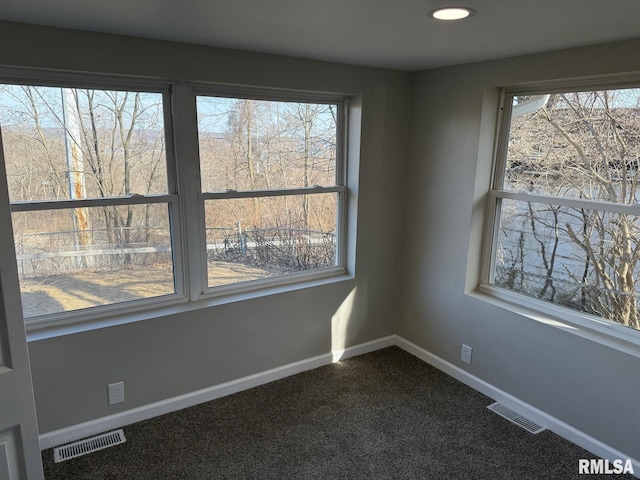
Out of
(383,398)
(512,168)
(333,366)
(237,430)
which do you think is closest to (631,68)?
(512,168)

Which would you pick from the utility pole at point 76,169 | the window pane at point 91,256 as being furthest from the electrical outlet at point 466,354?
the utility pole at point 76,169

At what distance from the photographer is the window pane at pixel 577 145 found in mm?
2234

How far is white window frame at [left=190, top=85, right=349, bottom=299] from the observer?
2.66 meters

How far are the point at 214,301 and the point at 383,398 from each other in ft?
4.18

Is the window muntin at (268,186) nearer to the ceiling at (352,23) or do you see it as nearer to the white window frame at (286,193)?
the white window frame at (286,193)

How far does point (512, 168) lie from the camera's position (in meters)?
2.77

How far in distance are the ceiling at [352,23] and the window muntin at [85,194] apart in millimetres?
400

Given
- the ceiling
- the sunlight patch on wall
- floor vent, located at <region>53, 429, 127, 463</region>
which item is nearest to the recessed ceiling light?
the ceiling

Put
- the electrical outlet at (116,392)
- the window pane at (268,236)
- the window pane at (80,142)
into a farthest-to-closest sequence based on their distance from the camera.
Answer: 1. the window pane at (268,236)
2. the electrical outlet at (116,392)
3. the window pane at (80,142)

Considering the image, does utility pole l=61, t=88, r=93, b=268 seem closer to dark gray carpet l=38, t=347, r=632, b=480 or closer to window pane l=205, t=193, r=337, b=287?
window pane l=205, t=193, r=337, b=287

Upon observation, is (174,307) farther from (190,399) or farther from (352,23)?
(352,23)

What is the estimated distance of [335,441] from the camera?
2.43 meters
